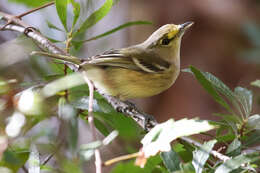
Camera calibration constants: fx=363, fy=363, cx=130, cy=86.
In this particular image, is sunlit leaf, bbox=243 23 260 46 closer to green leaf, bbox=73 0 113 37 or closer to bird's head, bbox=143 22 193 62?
bird's head, bbox=143 22 193 62

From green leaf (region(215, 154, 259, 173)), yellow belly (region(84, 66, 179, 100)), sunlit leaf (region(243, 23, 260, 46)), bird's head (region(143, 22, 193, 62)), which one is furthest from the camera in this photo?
sunlit leaf (region(243, 23, 260, 46))

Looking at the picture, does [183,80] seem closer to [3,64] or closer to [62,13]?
[62,13]

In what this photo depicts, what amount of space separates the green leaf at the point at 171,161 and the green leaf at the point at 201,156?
0.08 meters

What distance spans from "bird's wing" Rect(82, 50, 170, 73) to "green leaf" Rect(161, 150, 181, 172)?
1.15m

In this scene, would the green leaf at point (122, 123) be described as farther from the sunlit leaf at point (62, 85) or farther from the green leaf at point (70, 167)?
the green leaf at point (70, 167)

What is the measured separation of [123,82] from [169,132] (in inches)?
57.5

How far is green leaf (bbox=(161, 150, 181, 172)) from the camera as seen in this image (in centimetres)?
143

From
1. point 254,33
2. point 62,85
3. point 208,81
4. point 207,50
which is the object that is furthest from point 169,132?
point 207,50

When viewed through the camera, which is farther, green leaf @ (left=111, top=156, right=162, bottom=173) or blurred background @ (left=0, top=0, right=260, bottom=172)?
blurred background @ (left=0, top=0, right=260, bottom=172)

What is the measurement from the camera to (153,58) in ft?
9.68

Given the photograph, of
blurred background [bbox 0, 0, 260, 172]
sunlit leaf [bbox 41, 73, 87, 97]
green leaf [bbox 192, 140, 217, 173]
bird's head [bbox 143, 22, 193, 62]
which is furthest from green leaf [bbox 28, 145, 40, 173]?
blurred background [bbox 0, 0, 260, 172]

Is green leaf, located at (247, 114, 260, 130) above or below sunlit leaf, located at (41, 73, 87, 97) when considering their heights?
below

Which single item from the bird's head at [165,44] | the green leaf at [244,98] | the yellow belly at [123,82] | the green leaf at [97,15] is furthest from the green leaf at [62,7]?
the green leaf at [244,98]

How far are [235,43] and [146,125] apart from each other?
5.67 metres
